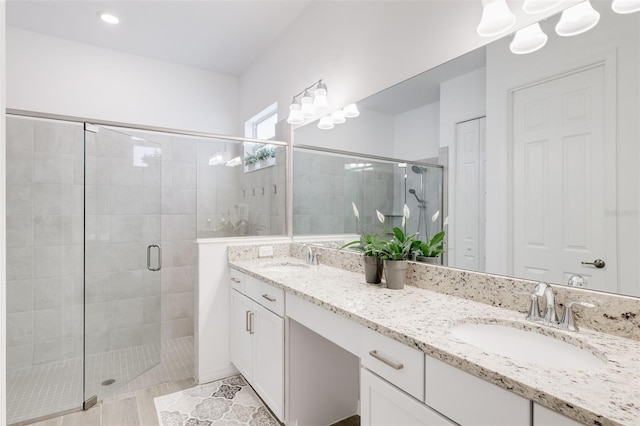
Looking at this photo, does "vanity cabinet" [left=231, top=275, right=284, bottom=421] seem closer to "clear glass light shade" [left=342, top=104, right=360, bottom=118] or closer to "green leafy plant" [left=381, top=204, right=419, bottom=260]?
"green leafy plant" [left=381, top=204, right=419, bottom=260]

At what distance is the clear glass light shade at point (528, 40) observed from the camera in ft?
3.73

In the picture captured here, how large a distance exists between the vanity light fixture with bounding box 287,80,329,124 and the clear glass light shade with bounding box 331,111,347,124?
0.06m

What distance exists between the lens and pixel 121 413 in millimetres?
1935

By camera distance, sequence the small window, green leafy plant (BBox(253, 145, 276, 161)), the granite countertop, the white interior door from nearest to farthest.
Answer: the granite countertop < the white interior door < green leafy plant (BBox(253, 145, 276, 161)) < the small window

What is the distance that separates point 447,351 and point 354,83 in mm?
1715

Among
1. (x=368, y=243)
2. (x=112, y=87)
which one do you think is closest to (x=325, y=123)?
(x=368, y=243)

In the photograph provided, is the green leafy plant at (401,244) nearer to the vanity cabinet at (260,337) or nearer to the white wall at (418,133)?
the white wall at (418,133)

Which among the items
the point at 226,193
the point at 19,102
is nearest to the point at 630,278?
the point at 226,193

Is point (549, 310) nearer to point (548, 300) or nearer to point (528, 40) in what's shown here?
point (548, 300)

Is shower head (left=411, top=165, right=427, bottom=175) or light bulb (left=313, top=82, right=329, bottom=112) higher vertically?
light bulb (left=313, top=82, right=329, bottom=112)

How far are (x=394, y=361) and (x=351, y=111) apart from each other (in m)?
1.54

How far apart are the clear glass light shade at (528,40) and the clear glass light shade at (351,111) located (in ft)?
3.09

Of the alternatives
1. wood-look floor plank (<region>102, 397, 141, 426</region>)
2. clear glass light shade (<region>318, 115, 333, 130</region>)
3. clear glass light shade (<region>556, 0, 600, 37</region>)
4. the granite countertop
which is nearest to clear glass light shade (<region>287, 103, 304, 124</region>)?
clear glass light shade (<region>318, 115, 333, 130</region>)

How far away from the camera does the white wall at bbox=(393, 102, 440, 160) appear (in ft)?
5.08
